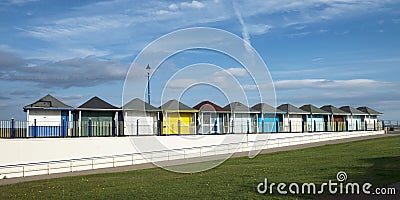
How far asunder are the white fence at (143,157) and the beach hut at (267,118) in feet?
8.17

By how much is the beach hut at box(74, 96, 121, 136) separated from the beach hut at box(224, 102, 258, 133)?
1014 centimetres

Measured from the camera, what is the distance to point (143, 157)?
111 feet

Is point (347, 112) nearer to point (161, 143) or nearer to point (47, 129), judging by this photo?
point (161, 143)

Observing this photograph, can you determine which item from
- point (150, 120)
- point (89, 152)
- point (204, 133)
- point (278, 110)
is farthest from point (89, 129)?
point (278, 110)

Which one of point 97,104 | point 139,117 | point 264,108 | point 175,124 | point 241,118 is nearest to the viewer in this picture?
point 139,117

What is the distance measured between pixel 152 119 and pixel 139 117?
1.68 m

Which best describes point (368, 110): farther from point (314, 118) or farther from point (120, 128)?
point (120, 128)

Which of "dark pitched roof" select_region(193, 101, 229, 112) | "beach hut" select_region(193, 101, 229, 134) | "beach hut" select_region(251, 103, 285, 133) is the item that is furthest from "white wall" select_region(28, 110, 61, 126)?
"beach hut" select_region(251, 103, 285, 133)

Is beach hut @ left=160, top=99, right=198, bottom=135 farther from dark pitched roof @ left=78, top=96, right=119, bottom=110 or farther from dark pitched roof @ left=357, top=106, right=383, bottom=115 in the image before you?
dark pitched roof @ left=357, top=106, right=383, bottom=115

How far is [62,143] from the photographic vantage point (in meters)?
29.6

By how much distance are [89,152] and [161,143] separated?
19.6 ft

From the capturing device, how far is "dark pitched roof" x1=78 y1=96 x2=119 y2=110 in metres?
39.2

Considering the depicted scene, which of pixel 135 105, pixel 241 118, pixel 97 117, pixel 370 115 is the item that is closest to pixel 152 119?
pixel 135 105

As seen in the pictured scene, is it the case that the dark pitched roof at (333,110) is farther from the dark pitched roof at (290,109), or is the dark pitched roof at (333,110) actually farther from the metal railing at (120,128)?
the metal railing at (120,128)
